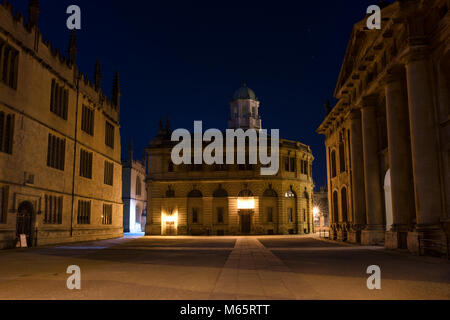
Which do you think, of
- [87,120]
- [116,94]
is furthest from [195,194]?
[87,120]

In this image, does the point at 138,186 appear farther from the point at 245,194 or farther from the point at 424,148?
the point at 424,148

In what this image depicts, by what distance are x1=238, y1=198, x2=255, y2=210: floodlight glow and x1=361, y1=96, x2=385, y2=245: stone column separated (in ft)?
87.8

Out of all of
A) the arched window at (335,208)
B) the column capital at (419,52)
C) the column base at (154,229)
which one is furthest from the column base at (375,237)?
the column base at (154,229)

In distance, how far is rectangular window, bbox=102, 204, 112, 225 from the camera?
1499 inches

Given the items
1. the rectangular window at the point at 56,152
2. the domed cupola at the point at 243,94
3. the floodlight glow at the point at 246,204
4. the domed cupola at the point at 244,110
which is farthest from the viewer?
the domed cupola at the point at 243,94

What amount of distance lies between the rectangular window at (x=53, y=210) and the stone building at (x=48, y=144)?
70mm

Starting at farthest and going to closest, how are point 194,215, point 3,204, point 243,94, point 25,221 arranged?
point 243,94 → point 194,215 → point 25,221 → point 3,204

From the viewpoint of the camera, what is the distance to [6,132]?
75.7ft

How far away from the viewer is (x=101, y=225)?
121 ft

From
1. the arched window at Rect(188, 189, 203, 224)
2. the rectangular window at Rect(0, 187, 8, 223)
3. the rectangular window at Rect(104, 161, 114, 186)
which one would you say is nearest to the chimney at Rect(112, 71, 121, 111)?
the rectangular window at Rect(104, 161, 114, 186)

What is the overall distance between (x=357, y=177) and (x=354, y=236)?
13.6 feet

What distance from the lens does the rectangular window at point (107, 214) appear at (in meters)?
38.1

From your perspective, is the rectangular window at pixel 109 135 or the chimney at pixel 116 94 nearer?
the rectangular window at pixel 109 135

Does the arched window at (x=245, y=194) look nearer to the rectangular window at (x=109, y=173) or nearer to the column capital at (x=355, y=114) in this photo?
the rectangular window at (x=109, y=173)
